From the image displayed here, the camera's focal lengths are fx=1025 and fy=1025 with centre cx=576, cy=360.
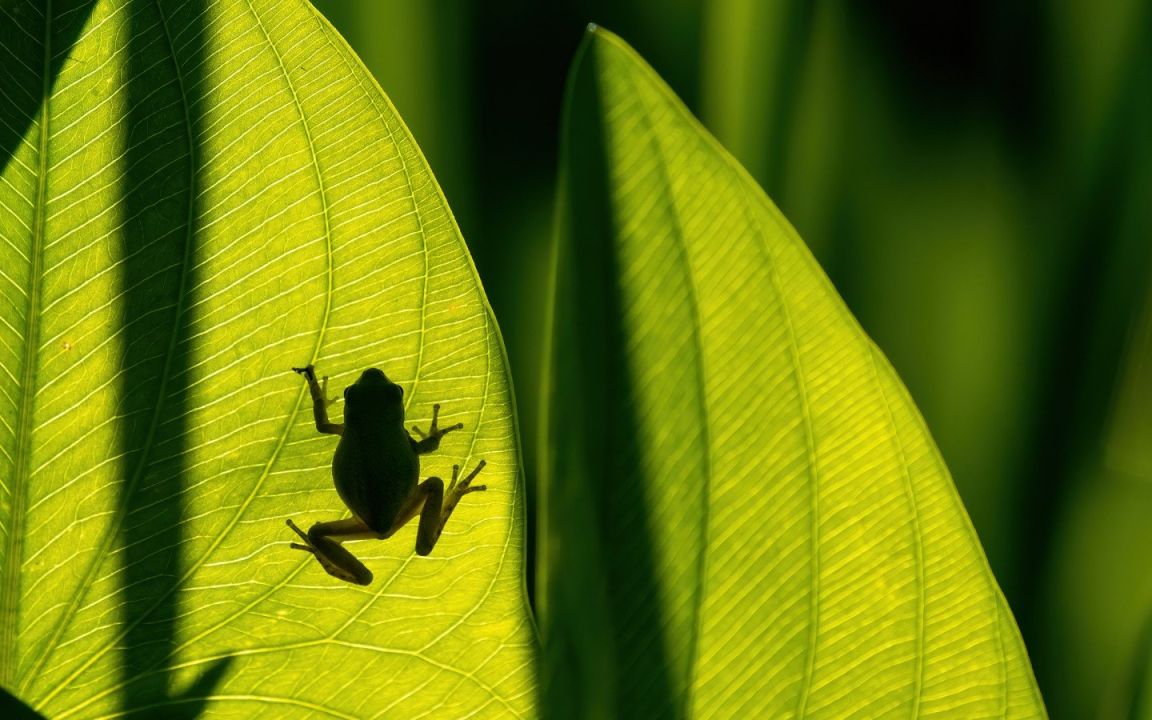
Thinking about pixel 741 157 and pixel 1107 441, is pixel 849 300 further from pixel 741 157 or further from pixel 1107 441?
pixel 1107 441

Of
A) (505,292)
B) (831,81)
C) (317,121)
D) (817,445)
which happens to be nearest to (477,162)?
(505,292)

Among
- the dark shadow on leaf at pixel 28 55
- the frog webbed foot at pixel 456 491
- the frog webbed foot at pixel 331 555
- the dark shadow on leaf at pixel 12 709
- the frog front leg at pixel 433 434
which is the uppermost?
the dark shadow on leaf at pixel 28 55

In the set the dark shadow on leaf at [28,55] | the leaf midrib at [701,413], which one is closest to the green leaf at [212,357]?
the dark shadow on leaf at [28,55]

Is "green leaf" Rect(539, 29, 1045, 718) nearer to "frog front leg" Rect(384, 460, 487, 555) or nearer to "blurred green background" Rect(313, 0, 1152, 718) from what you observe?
"frog front leg" Rect(384, 460, 487, 555)

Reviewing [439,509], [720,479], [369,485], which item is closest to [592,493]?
[720,479]

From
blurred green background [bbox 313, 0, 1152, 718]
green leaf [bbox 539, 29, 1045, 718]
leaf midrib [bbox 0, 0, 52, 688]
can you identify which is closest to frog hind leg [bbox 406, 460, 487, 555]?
green leaf [bbox 539, 29, 1045, 718]

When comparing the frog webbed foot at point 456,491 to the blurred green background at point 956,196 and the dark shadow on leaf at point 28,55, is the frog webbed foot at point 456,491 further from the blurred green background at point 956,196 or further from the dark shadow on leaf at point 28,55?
the blurred green background at point 956,196

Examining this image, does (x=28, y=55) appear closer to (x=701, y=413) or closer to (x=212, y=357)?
(x=212, y=357)
